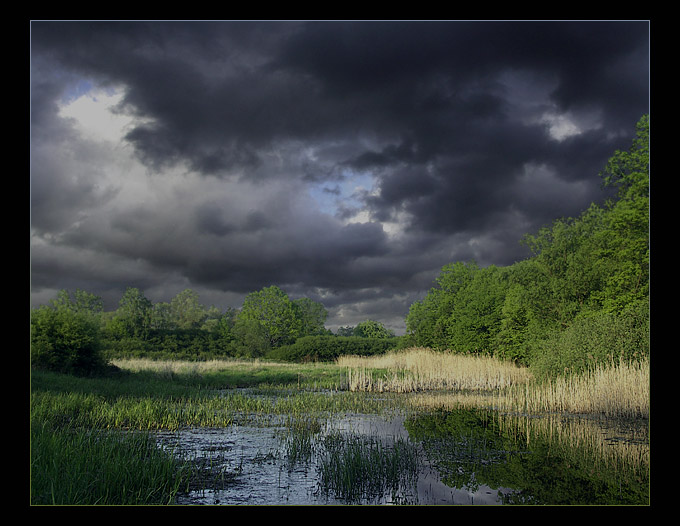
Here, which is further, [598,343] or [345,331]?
[345,331]

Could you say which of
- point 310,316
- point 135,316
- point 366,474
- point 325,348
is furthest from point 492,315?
point 366,474

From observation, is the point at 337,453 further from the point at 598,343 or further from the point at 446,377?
the point at 446,377

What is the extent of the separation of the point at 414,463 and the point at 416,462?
0.10 metres

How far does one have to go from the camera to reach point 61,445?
560cm

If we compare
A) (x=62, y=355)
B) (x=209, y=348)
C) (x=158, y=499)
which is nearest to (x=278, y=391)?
(x=62, y=355)

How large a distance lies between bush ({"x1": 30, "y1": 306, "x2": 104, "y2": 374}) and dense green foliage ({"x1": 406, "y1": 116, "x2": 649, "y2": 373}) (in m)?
15.1

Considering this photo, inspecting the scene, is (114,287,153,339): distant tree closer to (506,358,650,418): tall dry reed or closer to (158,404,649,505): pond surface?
(158,404,649,505): pond surface

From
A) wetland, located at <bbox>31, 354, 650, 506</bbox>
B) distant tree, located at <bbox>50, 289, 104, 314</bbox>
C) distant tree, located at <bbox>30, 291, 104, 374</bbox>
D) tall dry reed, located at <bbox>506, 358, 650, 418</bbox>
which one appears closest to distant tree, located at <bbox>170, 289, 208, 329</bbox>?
distant tree, located at <bbox>30, 291, 104, 374</bbox>

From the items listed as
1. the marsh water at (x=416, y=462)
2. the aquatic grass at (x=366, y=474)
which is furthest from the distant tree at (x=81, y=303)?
the aquatic grass at (x=366, y=474)

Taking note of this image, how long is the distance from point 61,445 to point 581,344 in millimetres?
12648

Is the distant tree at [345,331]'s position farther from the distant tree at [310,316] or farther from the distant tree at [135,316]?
the distant tree at [135,316]

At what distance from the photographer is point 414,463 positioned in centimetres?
569

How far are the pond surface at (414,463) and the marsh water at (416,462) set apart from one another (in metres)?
0.01

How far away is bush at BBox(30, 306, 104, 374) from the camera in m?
14.7
